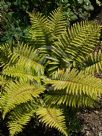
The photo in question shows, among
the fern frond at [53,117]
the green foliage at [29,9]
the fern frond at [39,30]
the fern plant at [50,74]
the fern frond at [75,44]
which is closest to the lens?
the fern frond at [53,117]

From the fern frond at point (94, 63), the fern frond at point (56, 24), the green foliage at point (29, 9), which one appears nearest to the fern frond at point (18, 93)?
the fern frond at point (94, 63)

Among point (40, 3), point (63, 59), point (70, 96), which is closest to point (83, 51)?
point (63, 59)

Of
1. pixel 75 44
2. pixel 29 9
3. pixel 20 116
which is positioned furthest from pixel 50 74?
pixel 29 9

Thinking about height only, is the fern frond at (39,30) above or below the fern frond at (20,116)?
above

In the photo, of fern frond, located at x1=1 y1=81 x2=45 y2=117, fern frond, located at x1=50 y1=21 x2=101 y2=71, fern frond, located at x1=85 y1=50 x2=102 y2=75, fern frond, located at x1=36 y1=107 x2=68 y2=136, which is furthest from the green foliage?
fern frond, located at x1=36 y1=107 x2=68 y2=136

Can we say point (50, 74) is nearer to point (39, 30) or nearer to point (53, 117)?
point (39, 30)

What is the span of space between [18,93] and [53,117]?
0.53m

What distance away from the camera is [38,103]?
531 cm

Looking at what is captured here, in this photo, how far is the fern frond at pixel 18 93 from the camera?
492cm

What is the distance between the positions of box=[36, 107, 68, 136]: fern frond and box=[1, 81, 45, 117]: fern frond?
8.8 inches

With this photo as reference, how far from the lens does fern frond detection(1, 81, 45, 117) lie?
A: 16.1ft

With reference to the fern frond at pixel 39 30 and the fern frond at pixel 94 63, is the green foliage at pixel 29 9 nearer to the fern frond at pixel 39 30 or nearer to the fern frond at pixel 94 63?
the fern frond at pixel 39 30

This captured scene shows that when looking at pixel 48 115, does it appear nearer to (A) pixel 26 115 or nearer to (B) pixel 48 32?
(A) pixel 26 115

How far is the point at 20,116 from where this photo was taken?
514 cm
